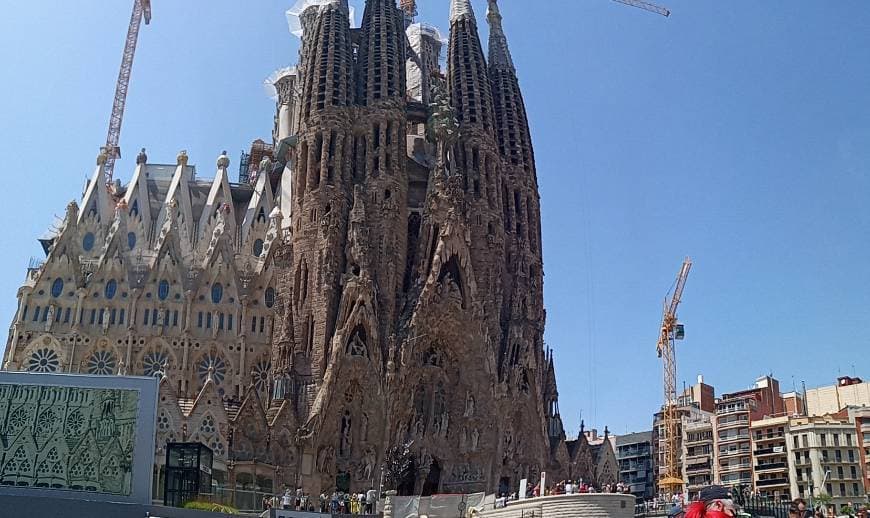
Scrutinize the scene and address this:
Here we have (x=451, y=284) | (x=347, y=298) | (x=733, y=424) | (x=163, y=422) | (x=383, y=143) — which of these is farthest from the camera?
(x=733, y=424)

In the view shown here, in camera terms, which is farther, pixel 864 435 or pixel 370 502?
pixel 864 435

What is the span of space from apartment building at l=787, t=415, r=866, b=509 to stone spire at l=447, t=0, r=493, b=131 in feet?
105

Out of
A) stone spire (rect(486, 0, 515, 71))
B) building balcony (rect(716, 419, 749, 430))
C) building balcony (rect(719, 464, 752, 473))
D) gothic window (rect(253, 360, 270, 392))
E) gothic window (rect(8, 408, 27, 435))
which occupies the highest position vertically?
stone spire (rect(486, 0, 515, 71))

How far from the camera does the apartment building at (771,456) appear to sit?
234 ft

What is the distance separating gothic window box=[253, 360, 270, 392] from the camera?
56.3 meters

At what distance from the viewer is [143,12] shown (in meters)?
92.6

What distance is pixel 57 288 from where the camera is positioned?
187 feet

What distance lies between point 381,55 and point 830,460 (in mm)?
42288

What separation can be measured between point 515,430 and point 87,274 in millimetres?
27587

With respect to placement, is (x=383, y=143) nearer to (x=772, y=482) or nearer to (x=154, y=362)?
(x=154, y=362)

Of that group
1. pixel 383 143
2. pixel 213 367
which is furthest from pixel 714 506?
pixel 383 143

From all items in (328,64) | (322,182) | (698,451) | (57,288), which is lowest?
(698,451)

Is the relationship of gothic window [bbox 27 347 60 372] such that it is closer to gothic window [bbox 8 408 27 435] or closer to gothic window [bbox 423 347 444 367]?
gothic window [bbox 423 347 444 367]

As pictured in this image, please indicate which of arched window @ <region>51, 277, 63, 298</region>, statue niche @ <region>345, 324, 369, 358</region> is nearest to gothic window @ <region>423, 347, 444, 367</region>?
statue niche @ <region>345, 324, 369, 358</region>
